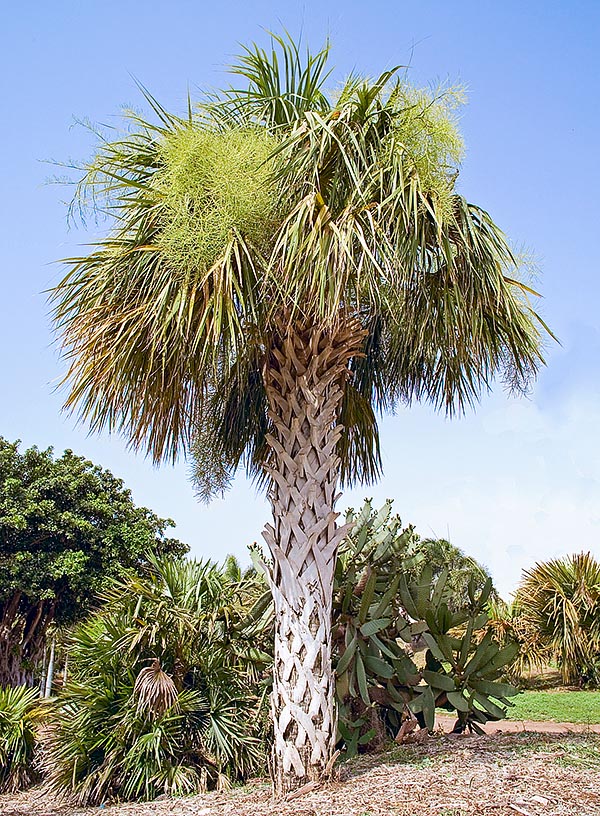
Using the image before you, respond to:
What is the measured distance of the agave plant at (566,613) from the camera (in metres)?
14.9

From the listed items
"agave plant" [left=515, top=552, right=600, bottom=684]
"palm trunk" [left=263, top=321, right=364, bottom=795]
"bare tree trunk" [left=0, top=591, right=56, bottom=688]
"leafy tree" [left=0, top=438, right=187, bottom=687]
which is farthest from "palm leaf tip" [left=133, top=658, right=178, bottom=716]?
"bare tree trunk" [left=0, top=591, right=56, bottom=688]

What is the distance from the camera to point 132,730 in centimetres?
668

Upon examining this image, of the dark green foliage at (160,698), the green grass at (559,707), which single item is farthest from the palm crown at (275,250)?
the green grass at (559,707)

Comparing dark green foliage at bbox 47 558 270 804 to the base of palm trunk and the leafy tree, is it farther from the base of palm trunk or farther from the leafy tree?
the leafy tree

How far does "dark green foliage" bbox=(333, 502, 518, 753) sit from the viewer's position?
20.9ft

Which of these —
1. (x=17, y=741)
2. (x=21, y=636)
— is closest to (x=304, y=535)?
(x=17, y=741)

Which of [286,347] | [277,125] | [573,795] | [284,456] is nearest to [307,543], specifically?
[284,456]

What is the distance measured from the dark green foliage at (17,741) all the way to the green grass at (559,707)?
21.2 feet

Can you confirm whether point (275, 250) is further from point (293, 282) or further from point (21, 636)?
point (21, 636)

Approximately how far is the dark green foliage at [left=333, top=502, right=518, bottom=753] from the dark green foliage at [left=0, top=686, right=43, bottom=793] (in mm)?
4746

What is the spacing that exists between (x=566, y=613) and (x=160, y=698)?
1070 cm

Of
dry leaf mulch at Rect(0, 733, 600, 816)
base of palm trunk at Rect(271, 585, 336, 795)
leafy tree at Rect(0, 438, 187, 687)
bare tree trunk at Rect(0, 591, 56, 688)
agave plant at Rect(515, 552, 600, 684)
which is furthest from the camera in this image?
bare tree trunk at Rect(0, 591, 56, 688)

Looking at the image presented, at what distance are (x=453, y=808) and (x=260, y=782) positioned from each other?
234 cm

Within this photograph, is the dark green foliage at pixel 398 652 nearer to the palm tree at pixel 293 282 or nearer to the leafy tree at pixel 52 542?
the palm tree at pixel 293 282
